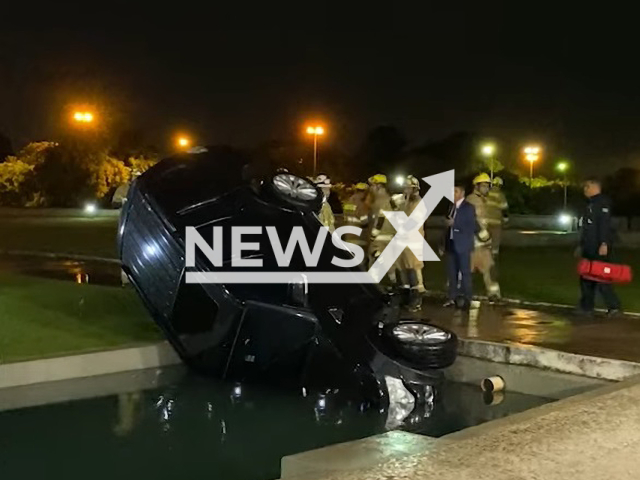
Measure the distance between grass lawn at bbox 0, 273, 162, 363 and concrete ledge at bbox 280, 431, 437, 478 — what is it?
4262mm

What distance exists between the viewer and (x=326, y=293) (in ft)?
26.2

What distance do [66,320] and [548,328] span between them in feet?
17.1

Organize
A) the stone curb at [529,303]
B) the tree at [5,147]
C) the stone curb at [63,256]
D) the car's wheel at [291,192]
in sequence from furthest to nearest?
the tree at [5,147], the stone curb at [63,256], the stone curb at [529,303], the car's wheel at [291,192]

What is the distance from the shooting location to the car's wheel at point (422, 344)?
7578mm

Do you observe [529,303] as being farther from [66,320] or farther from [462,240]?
[66,320]

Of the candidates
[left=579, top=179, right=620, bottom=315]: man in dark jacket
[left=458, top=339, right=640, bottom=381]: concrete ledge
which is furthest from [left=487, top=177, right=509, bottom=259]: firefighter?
[left=458, top=339, right=640, bottom=381]: concrete ledge

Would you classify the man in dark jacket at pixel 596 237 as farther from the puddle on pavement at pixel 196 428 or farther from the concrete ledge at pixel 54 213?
the concrete ledge at pixel 54 213

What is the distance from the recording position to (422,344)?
7.58m

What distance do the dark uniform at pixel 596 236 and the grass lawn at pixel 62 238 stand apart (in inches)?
446

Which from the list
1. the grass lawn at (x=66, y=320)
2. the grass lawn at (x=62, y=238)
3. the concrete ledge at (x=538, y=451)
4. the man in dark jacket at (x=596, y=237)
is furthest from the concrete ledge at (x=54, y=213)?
the concrete ledge at (x=538, y=451)

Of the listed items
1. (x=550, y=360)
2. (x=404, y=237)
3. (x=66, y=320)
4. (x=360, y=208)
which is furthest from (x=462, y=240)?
(x=66, y=320)

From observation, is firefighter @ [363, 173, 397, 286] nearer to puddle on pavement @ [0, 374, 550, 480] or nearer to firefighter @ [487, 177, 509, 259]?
firefighter @ [487, 177, 509, 259]

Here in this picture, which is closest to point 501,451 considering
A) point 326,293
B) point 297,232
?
point 326,293

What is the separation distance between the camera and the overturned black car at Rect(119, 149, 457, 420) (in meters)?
7.69
